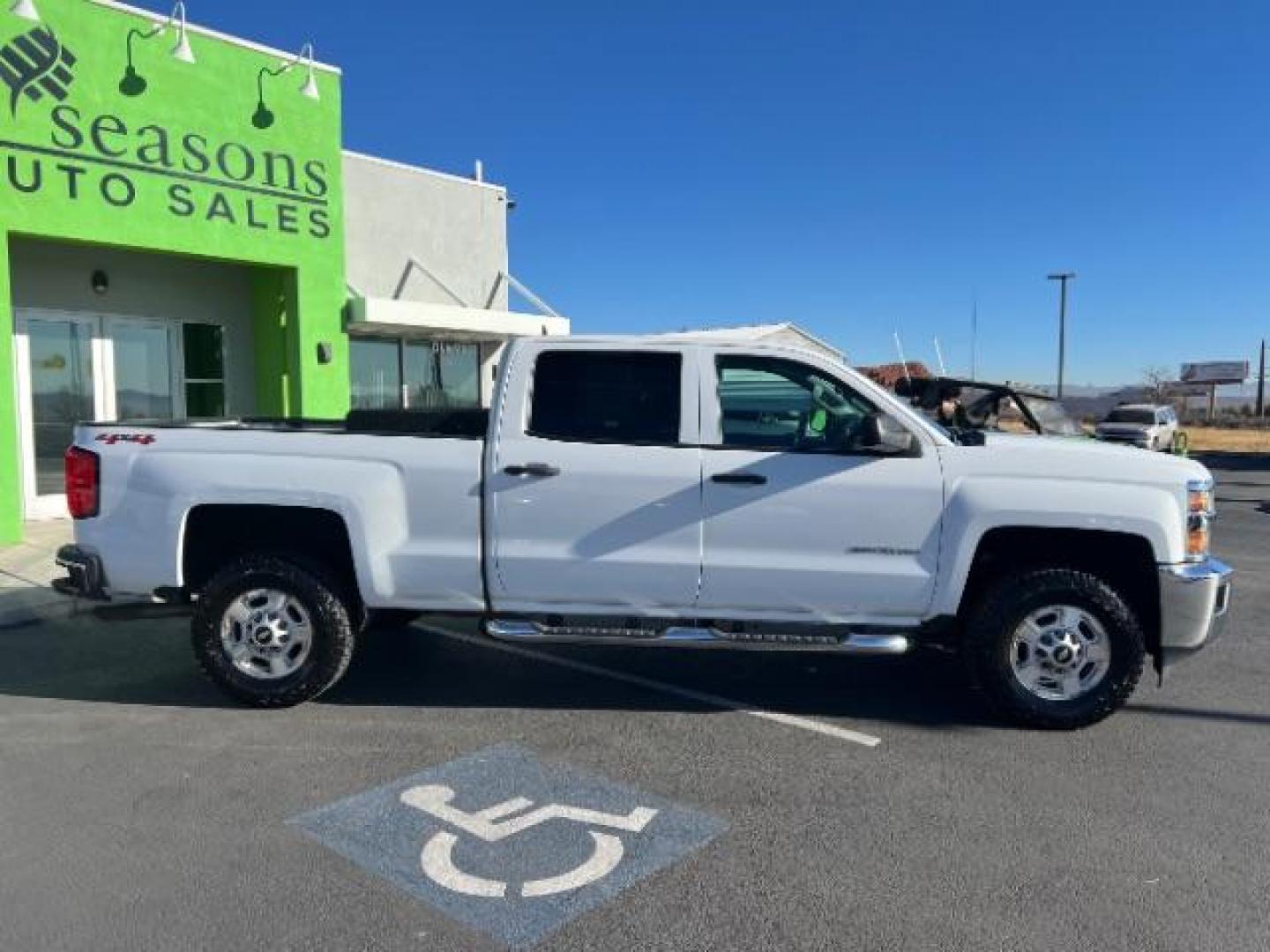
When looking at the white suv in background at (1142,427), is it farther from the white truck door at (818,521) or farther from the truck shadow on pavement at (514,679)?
the white truck door at (818,521)

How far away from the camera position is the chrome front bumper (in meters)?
4.66

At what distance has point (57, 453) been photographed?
37.3ft

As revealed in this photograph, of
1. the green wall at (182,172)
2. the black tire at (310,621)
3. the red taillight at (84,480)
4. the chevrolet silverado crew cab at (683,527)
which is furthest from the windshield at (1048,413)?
the green wall at (182,172)

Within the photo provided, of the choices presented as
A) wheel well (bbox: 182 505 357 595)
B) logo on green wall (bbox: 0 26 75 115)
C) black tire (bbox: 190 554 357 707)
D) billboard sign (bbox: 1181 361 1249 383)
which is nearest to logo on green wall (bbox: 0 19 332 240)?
logo on green wall (bbox: 0 26 75 115)

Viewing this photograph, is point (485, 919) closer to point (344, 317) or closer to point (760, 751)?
point (760, 751)

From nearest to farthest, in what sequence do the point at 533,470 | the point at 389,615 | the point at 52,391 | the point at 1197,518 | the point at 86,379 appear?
the point at 1197,518 → the point at 533,470 → the point at 389,615 → the point at 52,391 → the point at 86,379

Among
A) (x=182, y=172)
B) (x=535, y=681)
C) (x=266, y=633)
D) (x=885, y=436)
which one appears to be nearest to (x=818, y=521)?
(x=885, y=436)

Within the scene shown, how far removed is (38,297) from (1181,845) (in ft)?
39.5

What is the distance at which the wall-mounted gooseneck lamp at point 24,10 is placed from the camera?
29.8ft

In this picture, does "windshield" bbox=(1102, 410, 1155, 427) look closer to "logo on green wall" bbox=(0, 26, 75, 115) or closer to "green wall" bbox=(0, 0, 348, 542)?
"green wall" bbox=(0, 0, 348, 542)

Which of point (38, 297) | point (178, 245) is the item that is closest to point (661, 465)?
point (178, 245)

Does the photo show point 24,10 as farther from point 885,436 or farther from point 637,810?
point 637,810

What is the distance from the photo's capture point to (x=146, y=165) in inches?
412

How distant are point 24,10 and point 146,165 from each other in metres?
1.76
